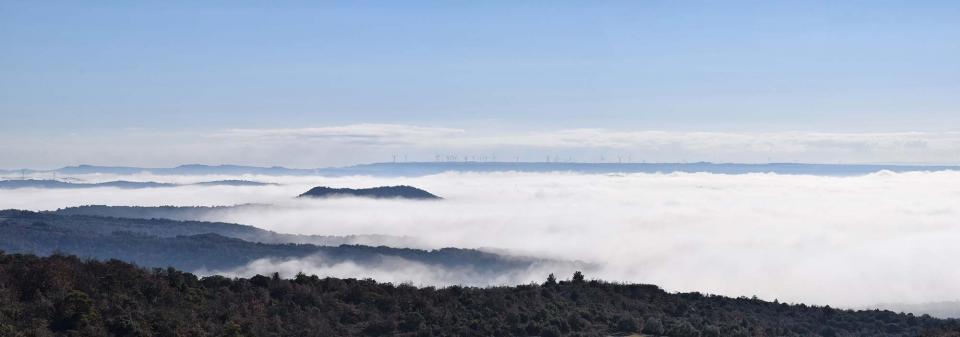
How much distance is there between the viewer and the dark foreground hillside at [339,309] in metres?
32.3

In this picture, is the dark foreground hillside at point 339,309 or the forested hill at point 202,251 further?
the forested hill at point 202,251

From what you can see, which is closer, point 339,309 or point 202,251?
point 339,309

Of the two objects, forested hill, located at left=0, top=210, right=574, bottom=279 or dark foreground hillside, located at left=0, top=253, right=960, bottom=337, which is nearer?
dark foreground hillside, located at left=0, top=253, right=960, bottom=337

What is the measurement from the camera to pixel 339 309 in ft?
132

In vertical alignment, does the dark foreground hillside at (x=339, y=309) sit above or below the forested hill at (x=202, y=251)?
above

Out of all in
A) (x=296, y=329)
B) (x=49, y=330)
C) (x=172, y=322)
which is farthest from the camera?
(x=296, y=329)

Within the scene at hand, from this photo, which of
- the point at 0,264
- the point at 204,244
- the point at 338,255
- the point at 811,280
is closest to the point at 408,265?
the point at 338,255

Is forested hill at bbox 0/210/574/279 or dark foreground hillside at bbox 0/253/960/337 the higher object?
dark foreground hillside at bbox 0/253/960/337

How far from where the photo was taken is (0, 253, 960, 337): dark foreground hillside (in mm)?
32281

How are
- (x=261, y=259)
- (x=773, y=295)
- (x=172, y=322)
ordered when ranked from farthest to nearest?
1. (x=261, y=259)
2. (x=773, y=295)
3. (x=172, y=322)

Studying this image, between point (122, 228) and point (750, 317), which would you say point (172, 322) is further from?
point (122, 228)

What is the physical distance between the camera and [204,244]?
173000mm

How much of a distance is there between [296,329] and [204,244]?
465 feet

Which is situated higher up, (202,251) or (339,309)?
(339,309)
